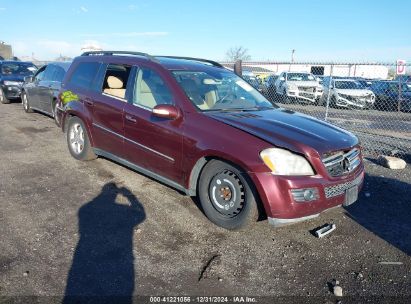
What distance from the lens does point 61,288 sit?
2916mm

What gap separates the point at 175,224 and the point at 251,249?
3.01 feet

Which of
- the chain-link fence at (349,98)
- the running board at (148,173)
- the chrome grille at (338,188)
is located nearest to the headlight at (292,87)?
the chain-link fence at (349,98)

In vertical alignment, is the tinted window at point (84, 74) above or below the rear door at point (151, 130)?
above

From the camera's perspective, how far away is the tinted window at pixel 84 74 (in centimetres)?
591

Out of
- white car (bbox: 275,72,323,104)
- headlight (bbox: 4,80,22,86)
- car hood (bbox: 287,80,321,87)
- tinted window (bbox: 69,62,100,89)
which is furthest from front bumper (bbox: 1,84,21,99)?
car hood (bbox: 287,80,321,87)

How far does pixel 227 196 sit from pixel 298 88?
1487 cm

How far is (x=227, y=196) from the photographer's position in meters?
3.94

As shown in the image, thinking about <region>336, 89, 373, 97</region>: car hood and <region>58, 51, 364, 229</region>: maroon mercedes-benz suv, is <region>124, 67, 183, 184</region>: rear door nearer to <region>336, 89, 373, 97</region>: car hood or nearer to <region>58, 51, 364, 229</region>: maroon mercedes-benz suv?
<region>58, 51, 364, 229</region>: maroon mercedes-benz suv

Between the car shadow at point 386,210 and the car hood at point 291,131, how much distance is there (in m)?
0.96

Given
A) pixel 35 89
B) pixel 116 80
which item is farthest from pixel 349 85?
pixel 116 80

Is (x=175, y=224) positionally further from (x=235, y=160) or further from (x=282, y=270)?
(x=282, y=270)

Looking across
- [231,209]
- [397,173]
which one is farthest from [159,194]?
[397,173]

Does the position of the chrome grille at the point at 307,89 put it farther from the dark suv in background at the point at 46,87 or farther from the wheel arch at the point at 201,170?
the wheel arch at the point at 201,170

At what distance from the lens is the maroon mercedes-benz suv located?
3.60m
